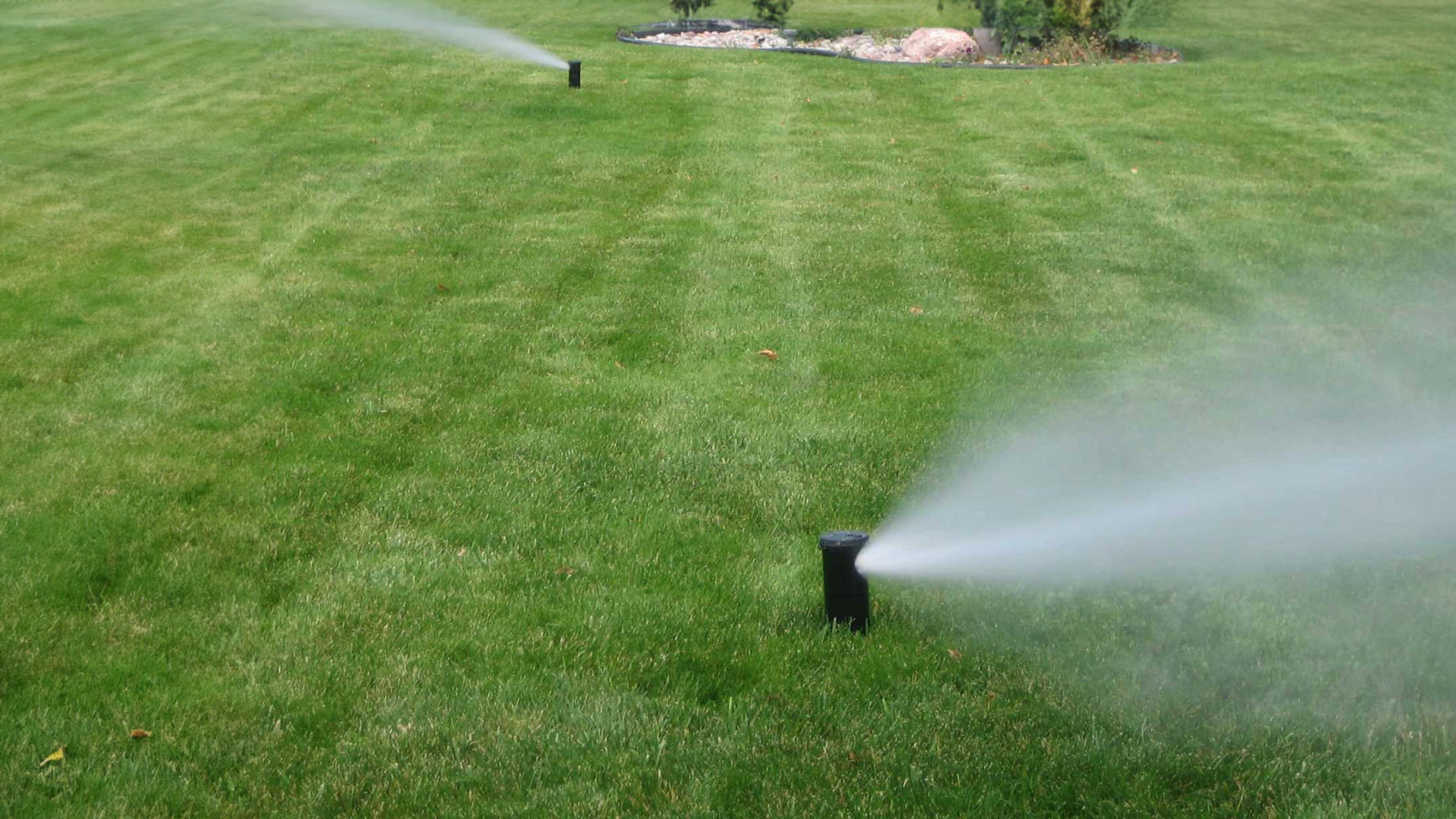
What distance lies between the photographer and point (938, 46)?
20.4 meters

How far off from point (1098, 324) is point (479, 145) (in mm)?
7450

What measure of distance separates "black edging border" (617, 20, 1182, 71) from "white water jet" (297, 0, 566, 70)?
1939 millimetres

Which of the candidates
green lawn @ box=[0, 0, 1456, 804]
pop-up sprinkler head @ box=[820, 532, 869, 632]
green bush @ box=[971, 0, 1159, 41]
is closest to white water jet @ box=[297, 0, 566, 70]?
green lawn @ box=[0, 0, 1456, 804]

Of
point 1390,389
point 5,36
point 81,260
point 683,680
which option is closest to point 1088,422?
point 1390,389

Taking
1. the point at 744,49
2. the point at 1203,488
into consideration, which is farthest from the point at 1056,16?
the point at 1203,488

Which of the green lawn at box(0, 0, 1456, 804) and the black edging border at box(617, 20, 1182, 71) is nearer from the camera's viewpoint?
the green lawn at box(0, 0, 1456, 804)

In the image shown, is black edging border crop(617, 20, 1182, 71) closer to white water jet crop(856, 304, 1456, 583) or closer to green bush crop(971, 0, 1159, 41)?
green bush crop(971, 0, 1159, 41)

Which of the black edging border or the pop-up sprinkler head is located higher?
the black edging border

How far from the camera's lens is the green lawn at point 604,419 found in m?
4.21

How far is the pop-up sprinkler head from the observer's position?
478 centimetres

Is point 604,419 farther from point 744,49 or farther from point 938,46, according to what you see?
point 938,46

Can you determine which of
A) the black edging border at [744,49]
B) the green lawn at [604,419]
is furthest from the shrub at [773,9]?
the green lawn at [604,419]

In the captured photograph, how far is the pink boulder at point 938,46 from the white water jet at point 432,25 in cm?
552

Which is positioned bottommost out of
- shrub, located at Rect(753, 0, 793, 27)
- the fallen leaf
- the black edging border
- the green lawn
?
the fallen leaf
